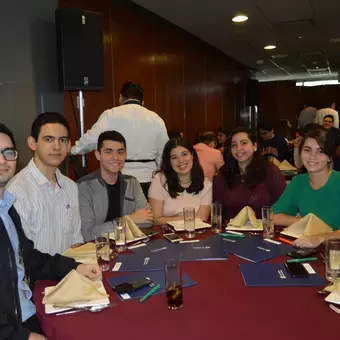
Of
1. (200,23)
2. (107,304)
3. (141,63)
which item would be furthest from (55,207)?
(200,23)

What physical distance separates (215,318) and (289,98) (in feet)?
46.7

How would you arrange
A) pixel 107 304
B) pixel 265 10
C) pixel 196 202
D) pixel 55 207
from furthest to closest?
pixel 265 10, pixel 196 202, pixel 55 207, pixel 107 304

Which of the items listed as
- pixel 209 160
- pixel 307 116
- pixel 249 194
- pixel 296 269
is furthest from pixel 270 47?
pixel 296 269

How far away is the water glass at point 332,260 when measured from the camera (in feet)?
5.08

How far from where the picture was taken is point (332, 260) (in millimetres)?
1563

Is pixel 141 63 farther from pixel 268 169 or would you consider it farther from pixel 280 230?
pixel 280 230

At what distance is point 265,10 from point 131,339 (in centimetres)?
506

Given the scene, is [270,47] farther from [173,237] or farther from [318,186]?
[173,237]

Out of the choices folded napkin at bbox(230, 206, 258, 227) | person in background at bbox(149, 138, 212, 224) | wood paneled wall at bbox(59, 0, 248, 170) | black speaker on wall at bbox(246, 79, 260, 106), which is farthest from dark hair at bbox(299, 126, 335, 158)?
black speaker on wall at bbox(246, 79, 260, 106)

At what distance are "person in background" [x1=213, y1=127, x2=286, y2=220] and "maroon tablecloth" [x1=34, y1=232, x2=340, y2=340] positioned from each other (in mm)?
1394

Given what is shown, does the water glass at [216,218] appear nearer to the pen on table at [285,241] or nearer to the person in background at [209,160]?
the pen on table at [285,241]

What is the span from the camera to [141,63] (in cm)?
539

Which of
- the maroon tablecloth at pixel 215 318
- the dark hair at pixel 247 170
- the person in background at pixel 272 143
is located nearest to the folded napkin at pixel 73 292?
the maroon tablecloth at pixel 215 318

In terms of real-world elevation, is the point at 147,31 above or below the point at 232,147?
above
